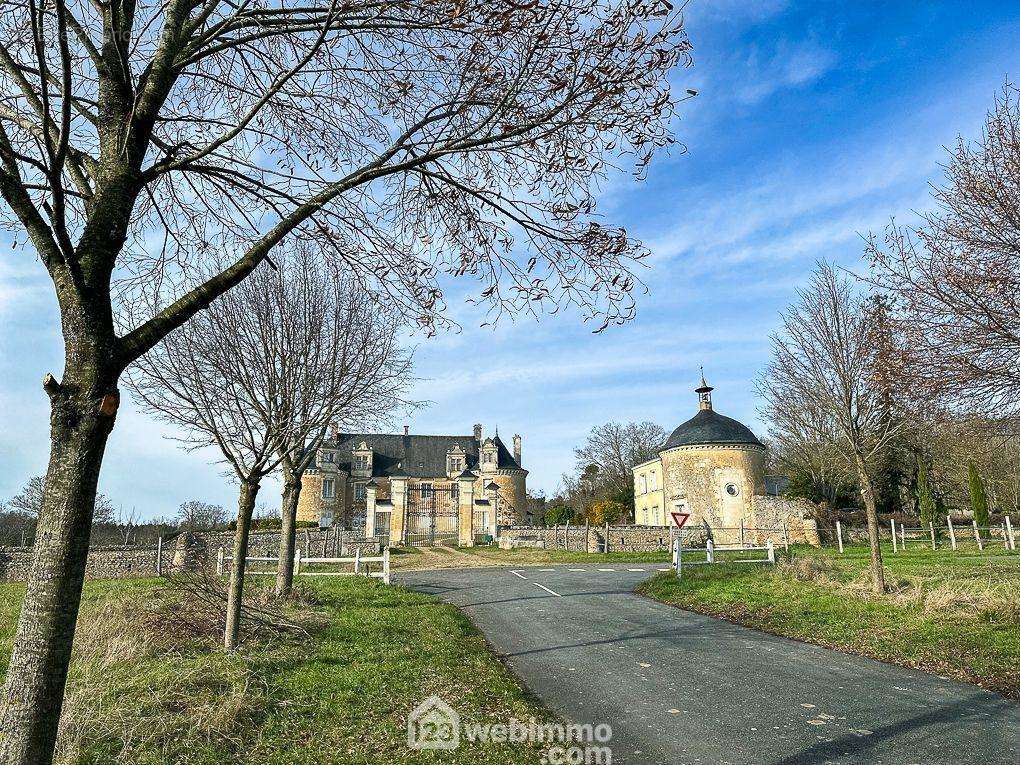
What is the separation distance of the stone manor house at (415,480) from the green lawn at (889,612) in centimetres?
2933

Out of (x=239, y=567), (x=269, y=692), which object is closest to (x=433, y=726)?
(x=269, y=692)

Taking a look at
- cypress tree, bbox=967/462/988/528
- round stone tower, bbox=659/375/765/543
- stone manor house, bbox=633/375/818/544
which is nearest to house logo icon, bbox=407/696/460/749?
stone manor house, bbox=633/375/818/544

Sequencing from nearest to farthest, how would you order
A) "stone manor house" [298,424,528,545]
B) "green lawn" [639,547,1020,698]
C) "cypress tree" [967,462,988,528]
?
"green lawn" [639,547,1020,698] < "cypress tree" [967,462,988,528] < "stone manor house" [298,424,528,545]

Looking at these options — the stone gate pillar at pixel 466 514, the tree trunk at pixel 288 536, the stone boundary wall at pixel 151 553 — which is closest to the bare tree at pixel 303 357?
the tree trunk at pixel 288 536

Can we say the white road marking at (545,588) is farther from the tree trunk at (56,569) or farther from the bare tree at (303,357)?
the tree trunk at (56,569)

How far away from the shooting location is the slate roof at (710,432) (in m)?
40.5

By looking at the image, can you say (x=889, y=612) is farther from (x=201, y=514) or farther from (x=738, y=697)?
(x=201, y=514)

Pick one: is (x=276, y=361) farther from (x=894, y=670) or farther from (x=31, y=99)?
(x=894, y=670)

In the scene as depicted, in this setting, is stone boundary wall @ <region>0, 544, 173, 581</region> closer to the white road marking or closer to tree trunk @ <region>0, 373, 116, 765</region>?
the white road marking

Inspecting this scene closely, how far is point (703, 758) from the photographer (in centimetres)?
500

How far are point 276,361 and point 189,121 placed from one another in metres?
6.71

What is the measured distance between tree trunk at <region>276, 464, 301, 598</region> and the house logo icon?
25.9ft

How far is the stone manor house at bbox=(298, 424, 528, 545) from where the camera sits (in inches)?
1839

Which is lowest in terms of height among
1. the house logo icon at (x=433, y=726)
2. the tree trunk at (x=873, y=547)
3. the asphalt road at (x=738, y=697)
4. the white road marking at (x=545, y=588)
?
the white road marking at (x=545, y=588)
